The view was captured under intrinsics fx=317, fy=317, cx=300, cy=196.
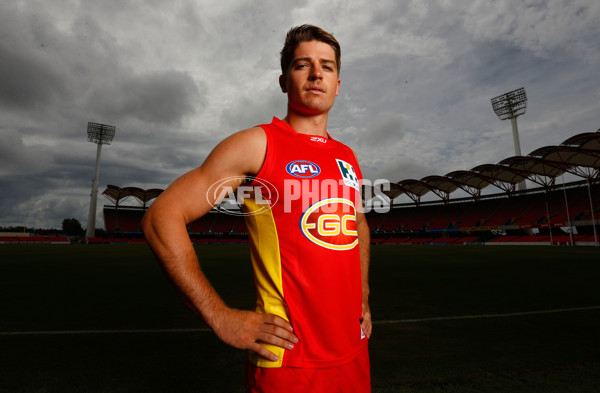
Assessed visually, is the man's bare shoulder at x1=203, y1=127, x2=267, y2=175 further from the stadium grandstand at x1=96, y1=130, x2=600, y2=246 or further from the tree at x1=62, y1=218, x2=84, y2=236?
the tree at x1=62, y1=218, x2=84, y2=236

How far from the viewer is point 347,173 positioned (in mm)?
1828

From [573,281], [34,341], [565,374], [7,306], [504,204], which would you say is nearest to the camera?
[565,374]

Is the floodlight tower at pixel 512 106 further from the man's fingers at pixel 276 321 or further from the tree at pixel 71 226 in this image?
the tree at pixel 71 226

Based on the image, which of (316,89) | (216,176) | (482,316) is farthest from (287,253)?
(482,316)

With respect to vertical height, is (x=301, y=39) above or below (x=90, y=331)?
above

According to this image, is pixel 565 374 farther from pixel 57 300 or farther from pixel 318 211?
pixel 57 300

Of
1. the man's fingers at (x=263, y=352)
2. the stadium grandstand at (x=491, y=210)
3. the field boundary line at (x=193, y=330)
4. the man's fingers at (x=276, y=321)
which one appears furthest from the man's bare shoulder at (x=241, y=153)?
the stadium grandstand at (x=491, y=210)

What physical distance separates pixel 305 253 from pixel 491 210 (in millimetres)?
59515

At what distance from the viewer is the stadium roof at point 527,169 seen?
1278 inches

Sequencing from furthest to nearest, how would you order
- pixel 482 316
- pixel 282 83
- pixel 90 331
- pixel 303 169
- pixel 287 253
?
1. pixel 482 316
2. pixel 90 331
3. pixel 282 83
4. pixel 303 169
5. pixel 287 253

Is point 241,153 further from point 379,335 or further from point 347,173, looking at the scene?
point 379,335

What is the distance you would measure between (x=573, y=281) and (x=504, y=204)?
159 feet

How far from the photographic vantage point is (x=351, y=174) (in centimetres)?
188

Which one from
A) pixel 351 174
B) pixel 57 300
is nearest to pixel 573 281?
pixel 351 174
